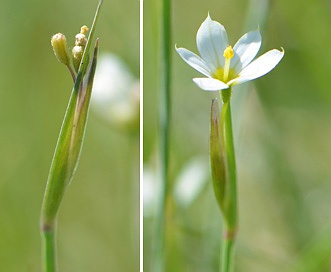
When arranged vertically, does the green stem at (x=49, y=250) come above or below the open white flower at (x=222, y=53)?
below

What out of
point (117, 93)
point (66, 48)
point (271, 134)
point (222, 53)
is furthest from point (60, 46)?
point (271, 134)

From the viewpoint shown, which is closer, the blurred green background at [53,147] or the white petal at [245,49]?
the white petal at [245,49]

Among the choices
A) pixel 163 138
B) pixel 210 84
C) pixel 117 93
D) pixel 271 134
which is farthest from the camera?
pixel 271 134

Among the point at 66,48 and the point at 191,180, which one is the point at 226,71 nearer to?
the point at 66,48

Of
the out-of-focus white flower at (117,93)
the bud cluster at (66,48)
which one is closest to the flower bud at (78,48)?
the bud cluster at (66,48)

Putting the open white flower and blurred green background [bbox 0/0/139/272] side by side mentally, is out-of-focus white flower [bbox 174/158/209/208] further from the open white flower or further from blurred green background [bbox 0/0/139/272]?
the open white flower

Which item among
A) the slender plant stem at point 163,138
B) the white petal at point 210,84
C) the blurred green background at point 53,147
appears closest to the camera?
the white petal at point 210,84

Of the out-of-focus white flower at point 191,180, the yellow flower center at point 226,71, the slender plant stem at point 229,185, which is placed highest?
the yellow flower center at point 226,71

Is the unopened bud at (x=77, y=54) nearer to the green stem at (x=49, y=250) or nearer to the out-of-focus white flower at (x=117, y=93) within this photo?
the green stem at (x=49, y=250)
